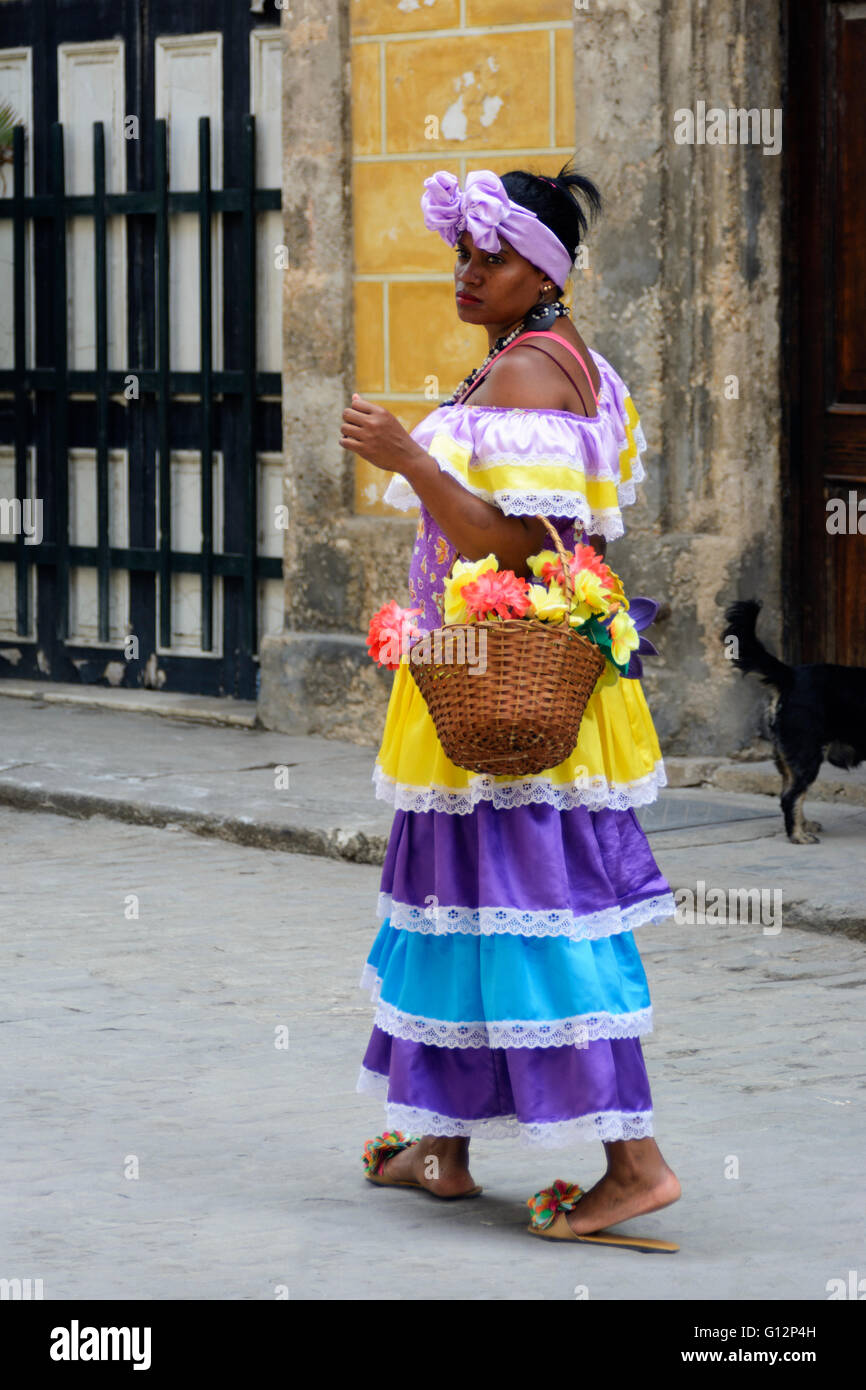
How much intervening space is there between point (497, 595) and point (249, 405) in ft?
22.5

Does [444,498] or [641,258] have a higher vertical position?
A: [641,258]

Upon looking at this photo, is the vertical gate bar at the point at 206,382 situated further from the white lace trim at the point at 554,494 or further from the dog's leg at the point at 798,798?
the white lace trim at the point at 554,494

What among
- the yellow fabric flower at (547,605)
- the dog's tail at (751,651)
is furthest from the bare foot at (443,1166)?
the dog's tail at (751,651)

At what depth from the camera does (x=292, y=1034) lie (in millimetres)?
5961

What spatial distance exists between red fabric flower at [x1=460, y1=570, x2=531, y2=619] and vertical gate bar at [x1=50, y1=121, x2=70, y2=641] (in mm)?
7773

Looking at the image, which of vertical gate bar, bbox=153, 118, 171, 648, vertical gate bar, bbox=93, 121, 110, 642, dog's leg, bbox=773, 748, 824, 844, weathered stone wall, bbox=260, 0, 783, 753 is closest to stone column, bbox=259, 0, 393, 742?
weathered stone wall, bbox=260, 0, 783, 753

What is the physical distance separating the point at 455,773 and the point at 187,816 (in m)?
4.52

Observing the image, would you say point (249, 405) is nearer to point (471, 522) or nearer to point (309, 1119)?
point (309, 1119)

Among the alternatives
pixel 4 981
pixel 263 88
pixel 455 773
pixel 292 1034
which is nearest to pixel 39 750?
pixel 263 88

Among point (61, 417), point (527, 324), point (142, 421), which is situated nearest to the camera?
point (527, 324)

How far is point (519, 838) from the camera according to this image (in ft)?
14.6

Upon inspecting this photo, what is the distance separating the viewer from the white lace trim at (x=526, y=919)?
4.39 meters

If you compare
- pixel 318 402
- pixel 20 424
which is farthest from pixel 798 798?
pixel 20 424

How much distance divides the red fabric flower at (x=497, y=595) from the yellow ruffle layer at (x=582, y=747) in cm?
25
